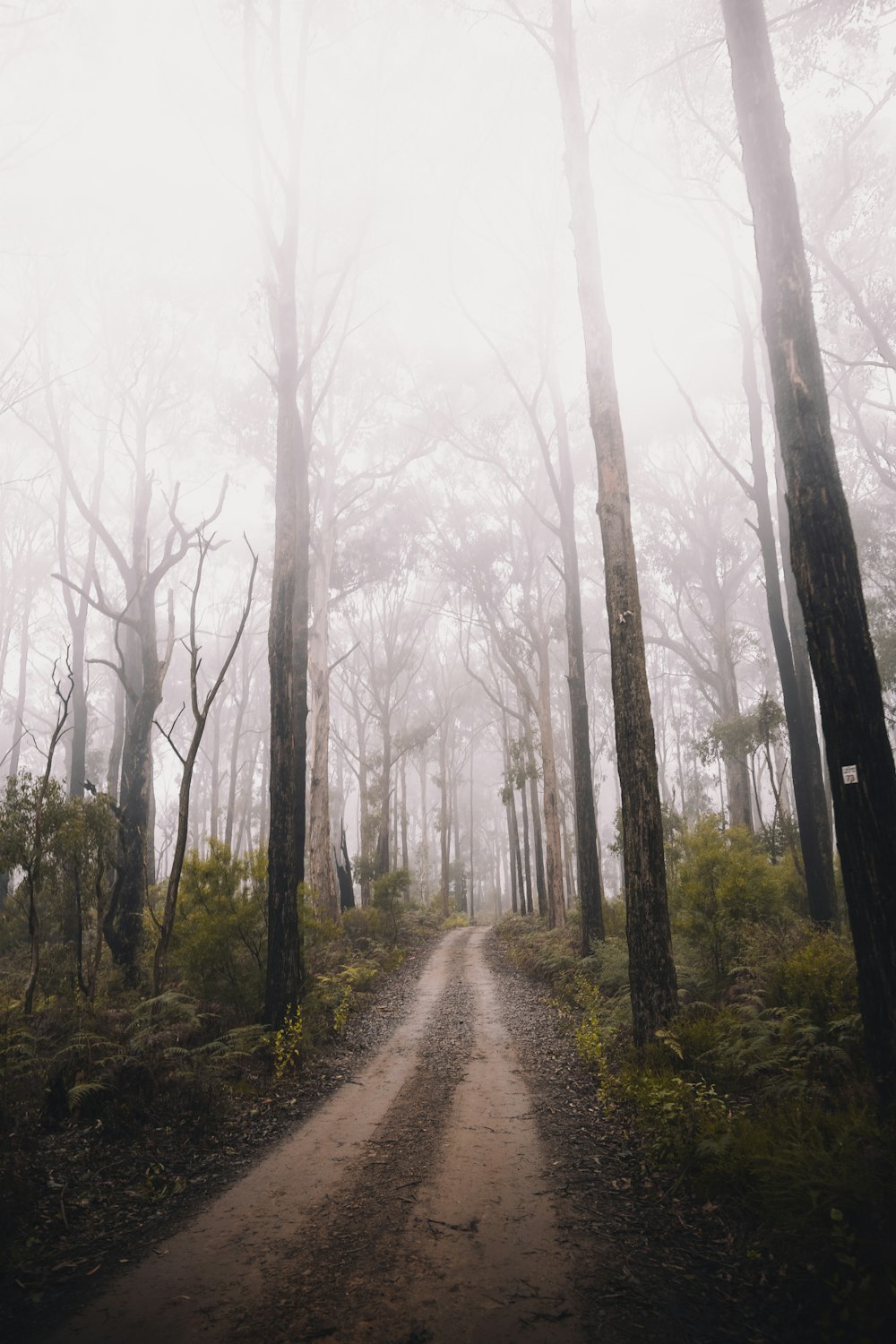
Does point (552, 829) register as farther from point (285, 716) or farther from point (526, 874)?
point (526, 874)

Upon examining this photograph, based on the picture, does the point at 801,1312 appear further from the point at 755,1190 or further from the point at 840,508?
the point at 840,508

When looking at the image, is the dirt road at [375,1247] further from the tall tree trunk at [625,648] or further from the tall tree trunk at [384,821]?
the tall tree trunk at [384,821]

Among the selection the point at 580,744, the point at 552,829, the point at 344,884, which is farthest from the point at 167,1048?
the point at 344,884

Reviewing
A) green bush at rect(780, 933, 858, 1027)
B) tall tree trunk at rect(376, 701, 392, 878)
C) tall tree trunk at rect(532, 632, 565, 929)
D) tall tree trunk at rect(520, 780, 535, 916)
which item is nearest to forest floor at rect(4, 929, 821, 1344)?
green bush at rect(780, 933, 858, 1027)

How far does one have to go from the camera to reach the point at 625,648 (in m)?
6.56

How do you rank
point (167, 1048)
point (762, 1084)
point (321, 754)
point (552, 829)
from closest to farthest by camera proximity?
point (762, 1084), point (167, 1048), point (552, 829), point (321, 754)

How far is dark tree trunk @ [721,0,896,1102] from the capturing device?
3.74 meters

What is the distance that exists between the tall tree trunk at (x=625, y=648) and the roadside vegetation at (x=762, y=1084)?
52 centimetres

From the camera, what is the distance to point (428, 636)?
3086 centimetres

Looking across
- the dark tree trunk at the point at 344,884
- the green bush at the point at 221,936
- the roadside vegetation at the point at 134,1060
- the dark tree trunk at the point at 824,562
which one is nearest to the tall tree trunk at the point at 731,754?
the dark tree trunk at the point at 344,884

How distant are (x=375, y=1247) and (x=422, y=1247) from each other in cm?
25

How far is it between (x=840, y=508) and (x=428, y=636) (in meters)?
26.9

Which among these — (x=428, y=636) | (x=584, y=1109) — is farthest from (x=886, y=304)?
(x=428, y=636)

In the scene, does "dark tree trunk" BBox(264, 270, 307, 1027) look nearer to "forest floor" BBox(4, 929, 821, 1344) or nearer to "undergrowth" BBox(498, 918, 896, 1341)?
"forest floor" BBox(4, 929, 821, 1344)
